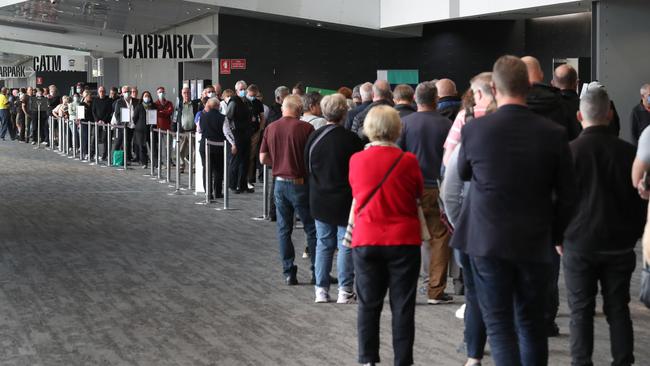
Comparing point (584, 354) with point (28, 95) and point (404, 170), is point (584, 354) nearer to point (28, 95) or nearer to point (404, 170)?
point (404, 170)

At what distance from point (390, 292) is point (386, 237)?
1.09 ft

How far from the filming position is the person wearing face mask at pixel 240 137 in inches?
673

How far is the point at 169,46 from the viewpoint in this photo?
25.1 metres

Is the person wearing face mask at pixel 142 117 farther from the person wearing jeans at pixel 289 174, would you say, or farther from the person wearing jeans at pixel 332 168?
the person wearing jeans at pixel 332 168

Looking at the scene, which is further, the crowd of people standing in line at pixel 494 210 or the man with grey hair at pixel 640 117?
the man with grey hair at pixel 640 117

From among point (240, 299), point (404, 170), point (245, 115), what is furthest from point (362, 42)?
point (404, 170)

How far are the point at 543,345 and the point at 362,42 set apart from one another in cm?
2404

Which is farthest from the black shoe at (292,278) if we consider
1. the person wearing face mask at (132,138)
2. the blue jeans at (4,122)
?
the blue jeans at (4,122)

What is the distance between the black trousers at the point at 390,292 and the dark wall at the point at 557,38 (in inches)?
733

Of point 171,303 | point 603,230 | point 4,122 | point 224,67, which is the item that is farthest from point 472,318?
point 4,122

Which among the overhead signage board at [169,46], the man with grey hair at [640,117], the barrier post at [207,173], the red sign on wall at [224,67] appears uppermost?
the overhead signage board at [169,46]

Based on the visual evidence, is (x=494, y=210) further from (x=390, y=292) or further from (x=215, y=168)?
(x=215, y=168)

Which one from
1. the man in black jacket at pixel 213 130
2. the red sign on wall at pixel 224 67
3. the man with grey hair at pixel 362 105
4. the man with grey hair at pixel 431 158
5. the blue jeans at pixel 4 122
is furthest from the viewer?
the blue jeans at pixel 4 122

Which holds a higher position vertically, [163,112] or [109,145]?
[163,112]
